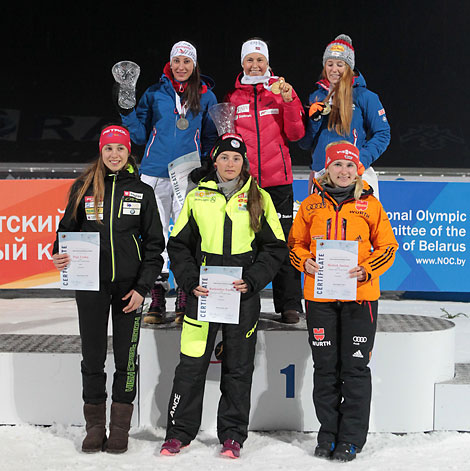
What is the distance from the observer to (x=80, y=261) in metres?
2.96

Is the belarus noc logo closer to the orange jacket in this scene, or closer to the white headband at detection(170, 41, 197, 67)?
the orange jacket

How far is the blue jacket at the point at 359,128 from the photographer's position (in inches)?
145

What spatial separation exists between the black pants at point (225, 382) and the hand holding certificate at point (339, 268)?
1.15ft

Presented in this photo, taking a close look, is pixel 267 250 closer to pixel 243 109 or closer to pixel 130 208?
pixel 130 208

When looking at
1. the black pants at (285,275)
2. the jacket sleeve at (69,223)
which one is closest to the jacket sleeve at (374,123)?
the black pants at (285,275)

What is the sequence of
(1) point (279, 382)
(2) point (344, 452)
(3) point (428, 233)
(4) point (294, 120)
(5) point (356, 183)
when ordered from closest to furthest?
(2) point (344, 452) < (5) point (356, 183) < (1) point (279, 382) < (4) point (294, 120) < (3) point (428, 233)

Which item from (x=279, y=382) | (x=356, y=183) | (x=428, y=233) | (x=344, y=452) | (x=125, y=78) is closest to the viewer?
(x=344, y=452)

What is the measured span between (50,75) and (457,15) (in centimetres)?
698

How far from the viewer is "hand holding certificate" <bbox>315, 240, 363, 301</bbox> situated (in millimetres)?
2928

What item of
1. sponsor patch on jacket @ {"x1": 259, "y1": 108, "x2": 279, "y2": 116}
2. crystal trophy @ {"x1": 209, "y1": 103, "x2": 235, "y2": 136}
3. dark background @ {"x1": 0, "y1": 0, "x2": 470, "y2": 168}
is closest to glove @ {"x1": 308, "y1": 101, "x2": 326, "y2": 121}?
sponsor patch on jacket @ {"x1": 259, "y1": 108, "x2": 279, "y2": 116}

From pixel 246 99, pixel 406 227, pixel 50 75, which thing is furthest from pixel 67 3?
pixel 246 99

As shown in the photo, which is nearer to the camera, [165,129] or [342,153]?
[342,153]

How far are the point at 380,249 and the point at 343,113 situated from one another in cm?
94

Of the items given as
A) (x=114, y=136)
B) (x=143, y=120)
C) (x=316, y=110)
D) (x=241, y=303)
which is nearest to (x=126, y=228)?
(x=114, y=136)
